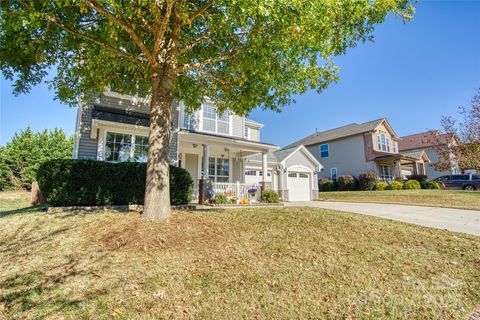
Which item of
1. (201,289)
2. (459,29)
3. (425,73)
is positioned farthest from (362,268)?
(425,73)

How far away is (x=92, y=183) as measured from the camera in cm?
829

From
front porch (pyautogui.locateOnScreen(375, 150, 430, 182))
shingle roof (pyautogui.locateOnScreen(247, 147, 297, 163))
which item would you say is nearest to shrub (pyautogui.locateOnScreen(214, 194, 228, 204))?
shingle roof (pyautogui.locateOnScreen(247, 147, 297, 163))

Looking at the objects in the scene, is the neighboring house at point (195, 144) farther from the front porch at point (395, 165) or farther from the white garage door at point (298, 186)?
the front porch at point (395, 165)

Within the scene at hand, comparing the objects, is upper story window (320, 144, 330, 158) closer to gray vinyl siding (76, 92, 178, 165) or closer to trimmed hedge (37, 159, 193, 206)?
gray vinyl siding (76, 92, 178, 165)

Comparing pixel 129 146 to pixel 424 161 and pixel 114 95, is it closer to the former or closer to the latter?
pixel 114 95

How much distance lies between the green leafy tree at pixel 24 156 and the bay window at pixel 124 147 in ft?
57.0

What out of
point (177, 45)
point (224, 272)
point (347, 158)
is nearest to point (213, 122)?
point (177, 45)

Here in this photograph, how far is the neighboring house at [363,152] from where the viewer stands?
88.0 feet

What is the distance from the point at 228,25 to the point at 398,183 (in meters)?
24.9

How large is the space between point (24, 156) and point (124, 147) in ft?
64.9

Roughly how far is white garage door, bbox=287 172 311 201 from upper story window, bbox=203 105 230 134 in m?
7.39

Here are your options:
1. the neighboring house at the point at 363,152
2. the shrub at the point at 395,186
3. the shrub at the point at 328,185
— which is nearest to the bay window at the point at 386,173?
the neighboring house at the point at 363,152

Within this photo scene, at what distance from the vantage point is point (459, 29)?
12383 millimetres

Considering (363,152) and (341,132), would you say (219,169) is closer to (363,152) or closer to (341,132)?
(363,152)
